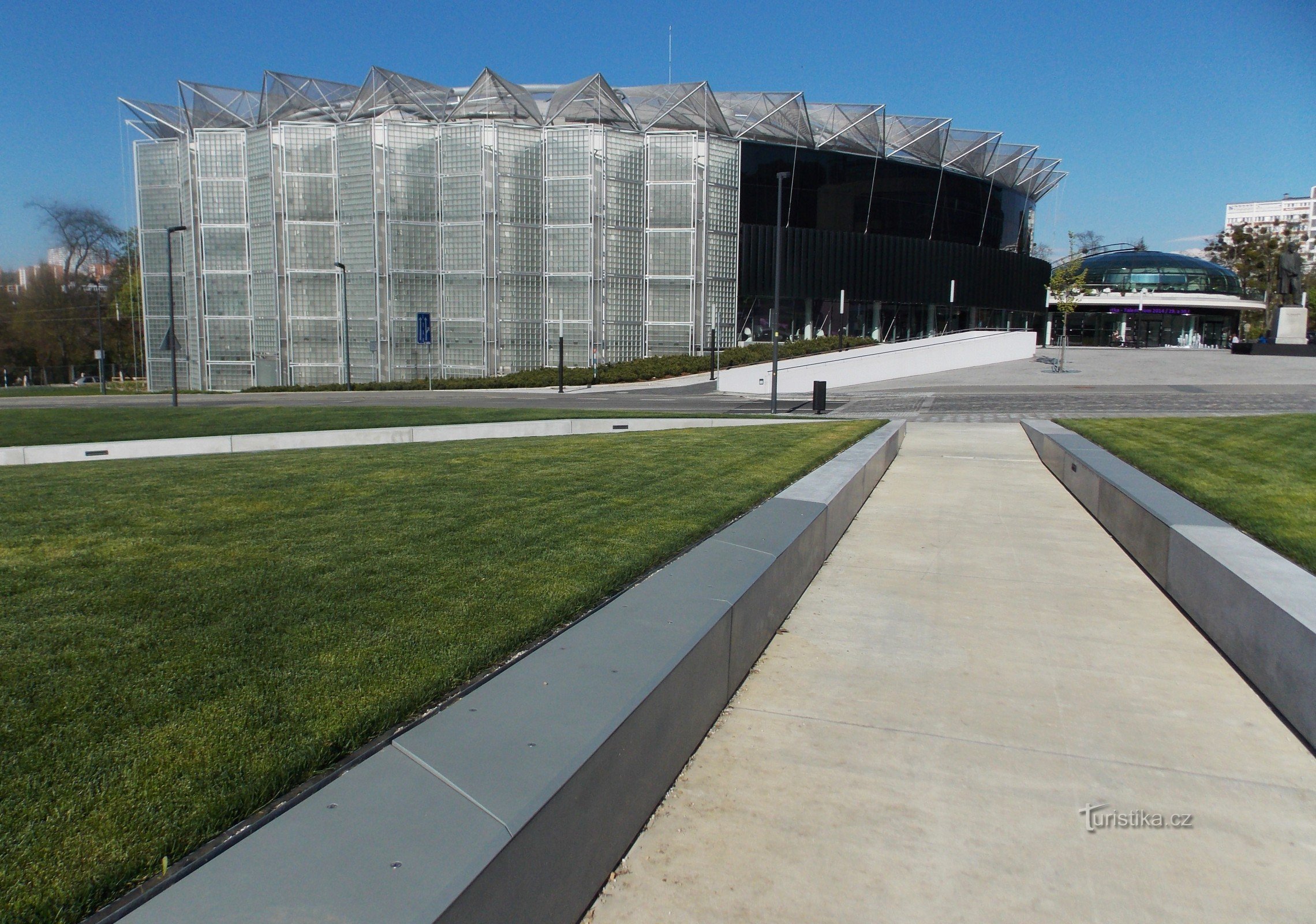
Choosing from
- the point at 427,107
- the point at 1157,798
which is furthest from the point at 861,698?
the point at 427,107

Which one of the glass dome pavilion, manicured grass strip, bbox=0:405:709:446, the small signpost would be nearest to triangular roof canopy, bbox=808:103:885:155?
the small signpost

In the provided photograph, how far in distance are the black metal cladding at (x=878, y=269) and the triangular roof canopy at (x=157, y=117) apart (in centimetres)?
3341

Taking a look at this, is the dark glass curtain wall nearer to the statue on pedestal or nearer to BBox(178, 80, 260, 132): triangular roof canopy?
the statue on pedestal

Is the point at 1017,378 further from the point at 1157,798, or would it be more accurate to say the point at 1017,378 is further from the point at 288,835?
the point at 288,835

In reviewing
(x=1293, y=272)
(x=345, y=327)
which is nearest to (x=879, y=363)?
(x=345, y=327)

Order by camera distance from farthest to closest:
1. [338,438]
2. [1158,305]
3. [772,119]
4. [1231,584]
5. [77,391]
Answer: [1158,305] < [77,391] < [772,119] < [338,438] < [1231,584]

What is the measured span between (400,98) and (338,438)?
37.8 meters

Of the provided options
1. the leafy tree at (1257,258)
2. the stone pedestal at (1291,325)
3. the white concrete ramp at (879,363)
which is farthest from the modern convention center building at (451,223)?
the leafy tree at (1257,258)

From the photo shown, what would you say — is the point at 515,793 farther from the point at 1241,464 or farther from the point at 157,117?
the point at 157,117

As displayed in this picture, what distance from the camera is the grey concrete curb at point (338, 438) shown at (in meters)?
16.2

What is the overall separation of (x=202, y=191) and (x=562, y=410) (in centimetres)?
3514

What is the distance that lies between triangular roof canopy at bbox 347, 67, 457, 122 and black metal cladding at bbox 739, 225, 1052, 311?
18879 millimetres

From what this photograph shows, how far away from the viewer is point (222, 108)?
165 ft

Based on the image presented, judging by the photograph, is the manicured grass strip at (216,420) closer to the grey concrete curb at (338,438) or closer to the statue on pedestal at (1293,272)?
the grey concrete curb at (338,438)
